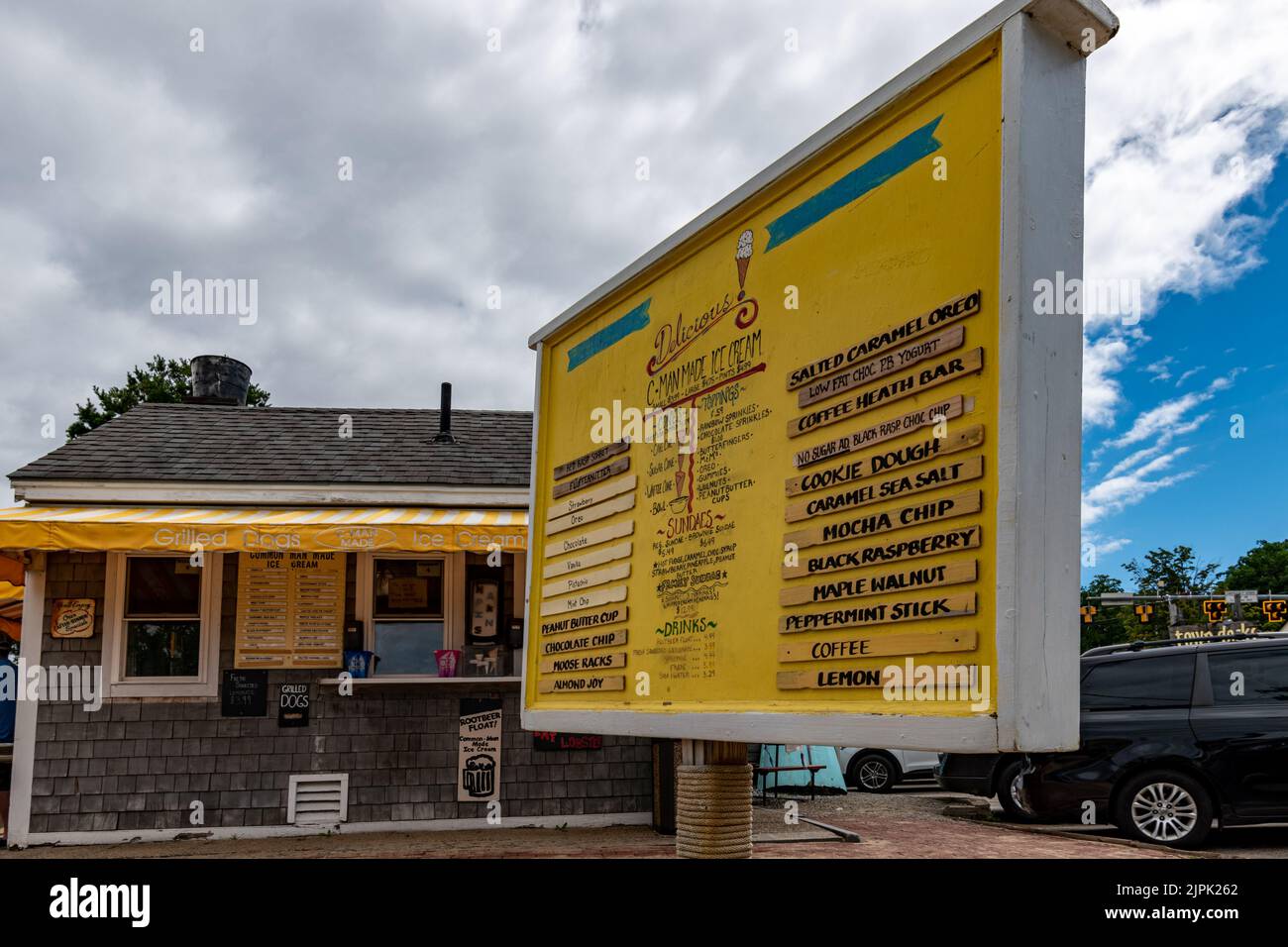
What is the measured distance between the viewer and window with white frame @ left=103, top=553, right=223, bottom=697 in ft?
32.2

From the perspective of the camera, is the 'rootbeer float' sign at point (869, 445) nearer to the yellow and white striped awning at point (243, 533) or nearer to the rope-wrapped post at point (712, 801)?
the rope-wrapped post at point (712, 801)

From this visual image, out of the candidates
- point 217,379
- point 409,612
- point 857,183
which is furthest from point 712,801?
point 217,379

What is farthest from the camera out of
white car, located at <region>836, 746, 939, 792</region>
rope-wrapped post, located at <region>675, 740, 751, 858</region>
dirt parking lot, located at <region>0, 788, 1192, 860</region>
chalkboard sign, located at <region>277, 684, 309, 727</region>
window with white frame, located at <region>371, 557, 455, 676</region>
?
white car, located at <region>836, 746, 939, 792</region>

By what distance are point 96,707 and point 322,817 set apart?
243cm

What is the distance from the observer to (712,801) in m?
2.21

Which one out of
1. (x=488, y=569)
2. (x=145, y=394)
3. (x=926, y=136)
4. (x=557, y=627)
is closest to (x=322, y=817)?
(x=488, y=569)

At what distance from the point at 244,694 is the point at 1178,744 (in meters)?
8.70

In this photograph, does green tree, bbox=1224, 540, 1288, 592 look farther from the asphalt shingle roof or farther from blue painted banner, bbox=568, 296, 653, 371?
blue painted banner, bbox=568, 296, 653, 371

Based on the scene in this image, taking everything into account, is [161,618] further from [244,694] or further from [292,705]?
[292,705]

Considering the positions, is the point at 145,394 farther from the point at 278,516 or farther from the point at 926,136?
the point at 926,136

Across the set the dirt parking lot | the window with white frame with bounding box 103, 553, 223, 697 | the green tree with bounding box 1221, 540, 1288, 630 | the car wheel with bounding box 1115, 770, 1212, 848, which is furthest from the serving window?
the green tree with bounding box 1221, 540, 1288, 630

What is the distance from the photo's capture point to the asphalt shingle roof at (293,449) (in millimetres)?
10789

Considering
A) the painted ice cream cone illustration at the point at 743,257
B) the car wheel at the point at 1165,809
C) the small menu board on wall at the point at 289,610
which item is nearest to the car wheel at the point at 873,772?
the car wheel at the point at 1165,809

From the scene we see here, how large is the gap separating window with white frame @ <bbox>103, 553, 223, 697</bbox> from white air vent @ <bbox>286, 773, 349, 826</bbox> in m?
1.29
